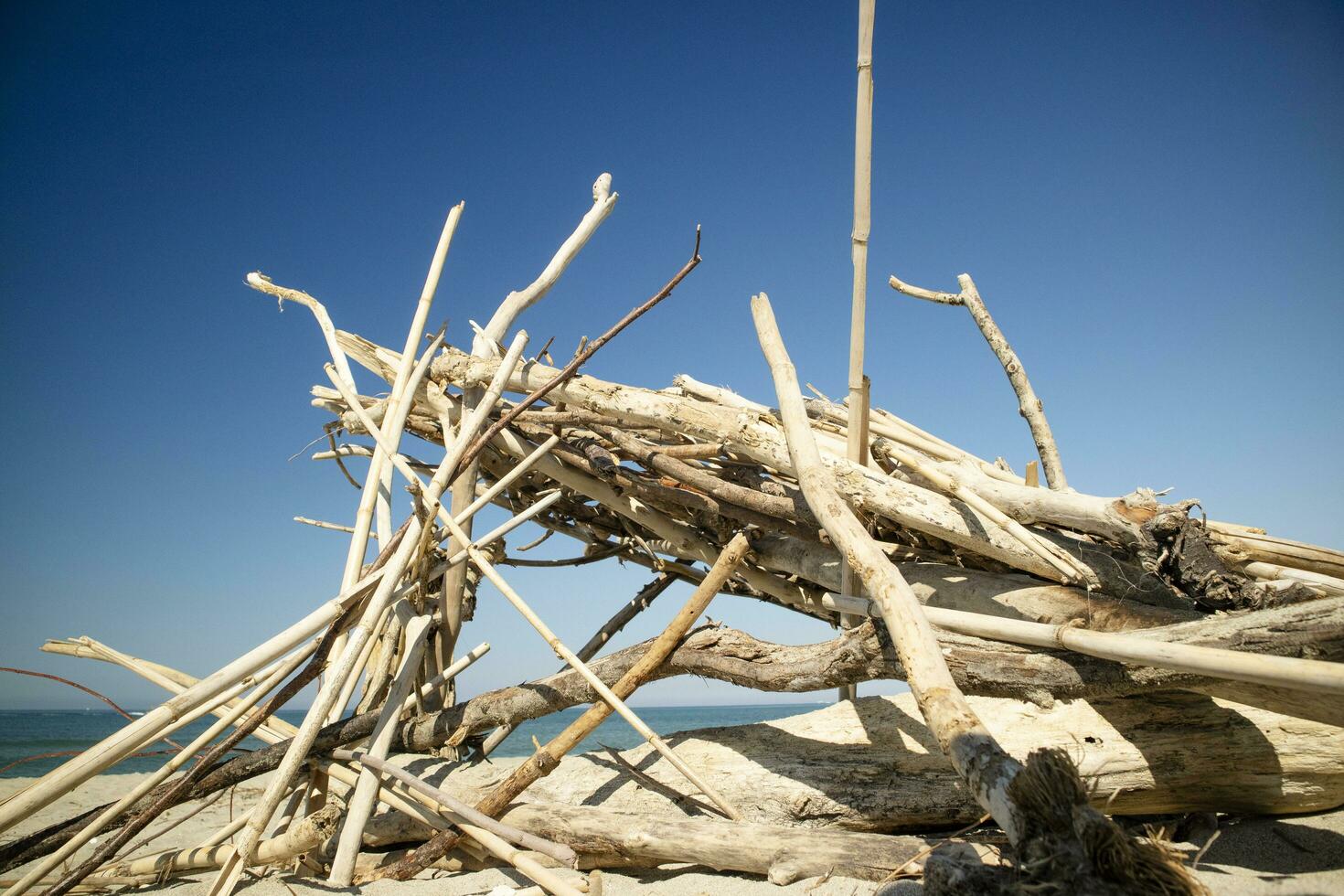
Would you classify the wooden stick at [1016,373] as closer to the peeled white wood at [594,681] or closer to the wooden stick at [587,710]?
the wooden stick at [587,710]

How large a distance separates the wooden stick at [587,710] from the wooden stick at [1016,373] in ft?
6.62

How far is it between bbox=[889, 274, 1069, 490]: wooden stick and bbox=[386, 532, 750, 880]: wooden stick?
2018 mm

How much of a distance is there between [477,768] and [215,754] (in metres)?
1.22

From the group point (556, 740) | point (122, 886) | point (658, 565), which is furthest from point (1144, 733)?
point (122, 886)

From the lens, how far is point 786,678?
9.42ft

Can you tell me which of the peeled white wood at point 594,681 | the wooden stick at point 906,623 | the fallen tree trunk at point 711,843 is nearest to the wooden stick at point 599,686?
the peeled white wood at point 594,681

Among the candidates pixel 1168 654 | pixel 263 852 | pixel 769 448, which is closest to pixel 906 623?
pixel 1168 654

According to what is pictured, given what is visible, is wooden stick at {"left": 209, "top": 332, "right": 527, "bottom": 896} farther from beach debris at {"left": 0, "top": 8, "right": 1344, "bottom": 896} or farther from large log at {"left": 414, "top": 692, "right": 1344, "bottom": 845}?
large log at {"left": 414, "top": 692, "right": 1344, "bottom": 845}

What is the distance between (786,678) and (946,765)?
A: 0.74m

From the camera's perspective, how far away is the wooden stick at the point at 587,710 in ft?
9.67

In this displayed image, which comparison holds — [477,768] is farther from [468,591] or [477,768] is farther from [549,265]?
[549,265]

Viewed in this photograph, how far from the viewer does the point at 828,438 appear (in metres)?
3.61

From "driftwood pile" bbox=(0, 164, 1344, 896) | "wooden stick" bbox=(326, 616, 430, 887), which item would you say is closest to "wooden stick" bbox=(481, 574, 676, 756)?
"driftwood pile" bbox=(0, 164, 1344, 896)

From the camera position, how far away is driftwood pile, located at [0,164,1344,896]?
2.05 metres
